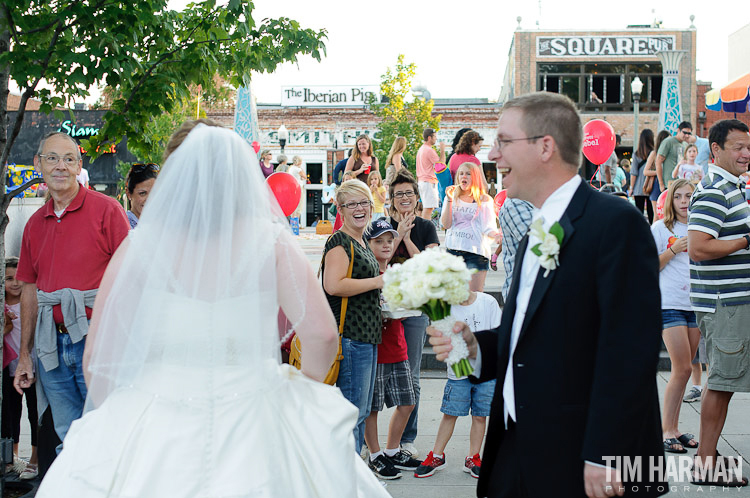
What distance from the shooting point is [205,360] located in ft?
8.83

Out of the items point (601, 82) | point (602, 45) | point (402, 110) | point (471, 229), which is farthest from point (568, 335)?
point (602, 45)

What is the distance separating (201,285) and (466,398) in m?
3.21

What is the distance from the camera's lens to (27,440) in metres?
6.45

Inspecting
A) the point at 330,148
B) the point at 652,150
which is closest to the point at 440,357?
the point at 652,150

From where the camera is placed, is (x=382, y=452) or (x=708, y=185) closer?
(x=708, y=185)

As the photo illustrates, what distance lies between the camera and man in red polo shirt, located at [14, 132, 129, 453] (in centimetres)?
459

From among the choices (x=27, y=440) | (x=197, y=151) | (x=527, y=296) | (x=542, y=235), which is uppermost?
(x=197, y=151)

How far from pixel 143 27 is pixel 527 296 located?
3.45 metres

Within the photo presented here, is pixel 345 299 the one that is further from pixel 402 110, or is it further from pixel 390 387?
pixel 402 110

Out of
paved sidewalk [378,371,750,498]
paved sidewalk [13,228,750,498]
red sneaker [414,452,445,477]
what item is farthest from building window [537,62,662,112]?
red sneaker [414,452,445,477]

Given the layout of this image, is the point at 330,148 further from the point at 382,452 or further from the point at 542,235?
the point at 542,235

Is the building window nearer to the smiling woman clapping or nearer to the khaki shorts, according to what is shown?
the khaki shorts

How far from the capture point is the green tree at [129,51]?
4312mm

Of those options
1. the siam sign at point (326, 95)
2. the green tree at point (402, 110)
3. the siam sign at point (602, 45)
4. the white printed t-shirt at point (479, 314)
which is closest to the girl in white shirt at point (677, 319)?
the white printed t-shirt at point (479, 314)
